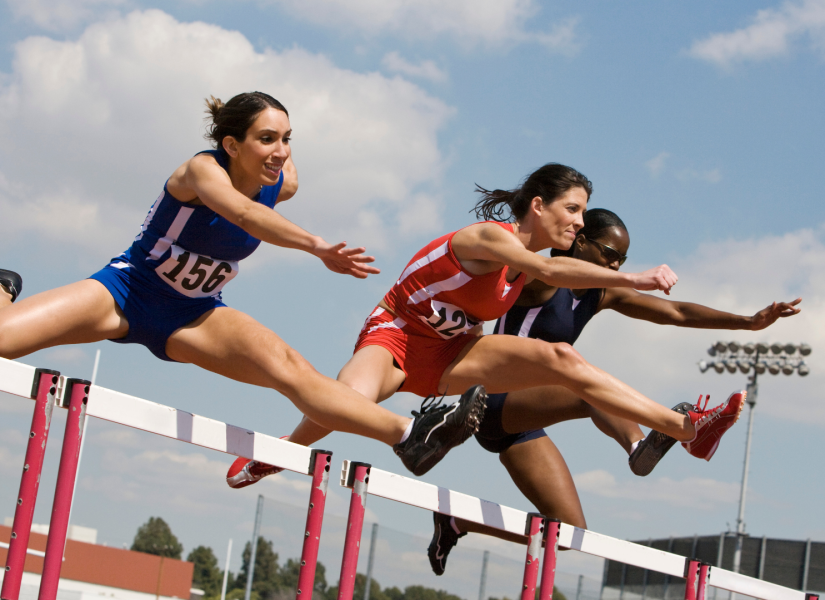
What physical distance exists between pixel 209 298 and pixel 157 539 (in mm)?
70790

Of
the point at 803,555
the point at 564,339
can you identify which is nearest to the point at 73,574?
the point at 803,555

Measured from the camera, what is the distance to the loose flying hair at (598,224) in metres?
4.36

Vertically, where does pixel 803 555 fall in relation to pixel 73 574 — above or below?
above

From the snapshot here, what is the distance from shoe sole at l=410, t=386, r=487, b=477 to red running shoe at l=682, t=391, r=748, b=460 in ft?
4.13

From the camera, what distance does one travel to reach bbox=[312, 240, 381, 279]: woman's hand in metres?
2.75

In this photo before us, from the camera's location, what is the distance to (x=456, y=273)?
387 cm

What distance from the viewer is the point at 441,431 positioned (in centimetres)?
304

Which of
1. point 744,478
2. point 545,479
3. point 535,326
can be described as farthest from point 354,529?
point 744,478

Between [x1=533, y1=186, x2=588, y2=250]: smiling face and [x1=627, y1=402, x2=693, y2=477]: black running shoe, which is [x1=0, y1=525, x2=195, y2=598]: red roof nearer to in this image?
[x1=627, y1=402, x2=693, y2=477]: black running shoe

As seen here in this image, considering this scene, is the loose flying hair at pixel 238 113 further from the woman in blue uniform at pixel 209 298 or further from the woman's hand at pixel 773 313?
the woman's hand at pixel 773 313

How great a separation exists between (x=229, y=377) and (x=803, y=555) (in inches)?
592

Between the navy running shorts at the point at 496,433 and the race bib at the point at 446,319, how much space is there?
59 cm

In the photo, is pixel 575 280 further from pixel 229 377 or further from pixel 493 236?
pixel 229 377

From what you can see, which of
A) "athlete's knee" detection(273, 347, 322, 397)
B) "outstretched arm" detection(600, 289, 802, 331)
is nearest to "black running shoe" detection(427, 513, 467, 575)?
"outstretched arm" detection(600, 289, 802, 331)
